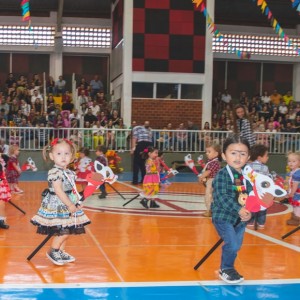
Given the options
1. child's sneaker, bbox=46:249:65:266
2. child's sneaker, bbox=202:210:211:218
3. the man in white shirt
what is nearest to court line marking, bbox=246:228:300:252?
child's sneaker, bbox=202:210:211:218

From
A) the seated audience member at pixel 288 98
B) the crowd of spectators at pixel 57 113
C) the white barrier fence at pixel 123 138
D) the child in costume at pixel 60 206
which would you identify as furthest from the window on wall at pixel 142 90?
the child in costume at pixel 60 206

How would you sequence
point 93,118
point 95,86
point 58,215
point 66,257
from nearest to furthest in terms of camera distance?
point 58,215, point 66,257, point 93,118, point 95,86

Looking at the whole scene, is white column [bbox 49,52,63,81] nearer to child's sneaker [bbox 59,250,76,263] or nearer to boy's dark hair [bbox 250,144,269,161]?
boy's dark hair [bbox 250,144,269,161]

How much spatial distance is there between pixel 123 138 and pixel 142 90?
3528 millimetres

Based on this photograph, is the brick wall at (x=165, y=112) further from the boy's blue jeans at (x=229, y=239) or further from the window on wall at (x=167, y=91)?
the boy's blue jeans at (x=229, y=239)

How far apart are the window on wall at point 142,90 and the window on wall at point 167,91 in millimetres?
306

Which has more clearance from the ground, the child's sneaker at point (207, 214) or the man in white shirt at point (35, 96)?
the man in white shirt at point (35, 96)

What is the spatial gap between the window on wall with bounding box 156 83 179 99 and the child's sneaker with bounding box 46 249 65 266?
1699 cm

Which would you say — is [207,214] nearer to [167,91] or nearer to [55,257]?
[55,257]

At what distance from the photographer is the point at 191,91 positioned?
74.1 feet

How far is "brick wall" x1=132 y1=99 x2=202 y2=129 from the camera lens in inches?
877

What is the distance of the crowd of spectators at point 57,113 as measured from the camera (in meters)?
19.2

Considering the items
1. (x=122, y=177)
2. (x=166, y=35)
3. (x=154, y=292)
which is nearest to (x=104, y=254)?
(x=154, y=292)

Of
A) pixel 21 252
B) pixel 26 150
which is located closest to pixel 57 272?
pixel 21 252
